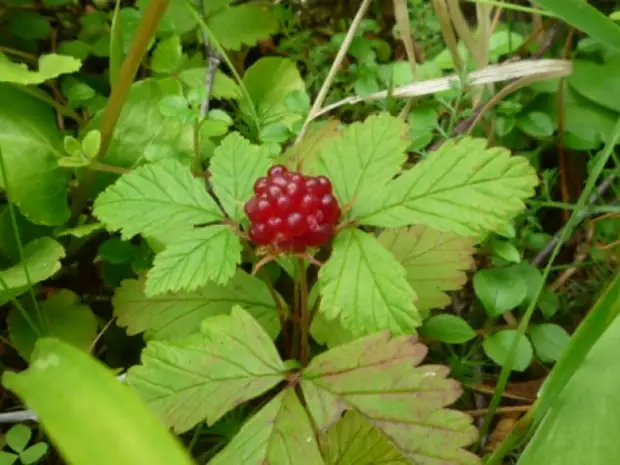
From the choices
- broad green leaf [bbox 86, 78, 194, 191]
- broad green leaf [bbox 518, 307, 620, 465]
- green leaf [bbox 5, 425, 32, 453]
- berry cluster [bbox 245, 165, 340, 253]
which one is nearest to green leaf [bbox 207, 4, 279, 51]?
broad green leaf [bbox 86, 78, 194, 191]

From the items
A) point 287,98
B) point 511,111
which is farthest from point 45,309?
point 511,111

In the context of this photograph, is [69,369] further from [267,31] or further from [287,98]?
[267,31]

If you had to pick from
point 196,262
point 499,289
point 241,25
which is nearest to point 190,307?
point 196,262

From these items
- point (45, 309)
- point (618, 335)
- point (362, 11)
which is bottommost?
point (45, 309)

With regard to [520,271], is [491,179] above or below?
above

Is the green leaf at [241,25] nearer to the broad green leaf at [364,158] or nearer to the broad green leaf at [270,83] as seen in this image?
the broad green leaf at [270,83]

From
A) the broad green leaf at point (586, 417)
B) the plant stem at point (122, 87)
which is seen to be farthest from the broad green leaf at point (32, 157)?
the broad green leaf at point (586, 417)

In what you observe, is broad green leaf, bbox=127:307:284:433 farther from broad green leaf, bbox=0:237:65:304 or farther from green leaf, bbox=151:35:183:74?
green leaf, bbox=151:35:183:74
